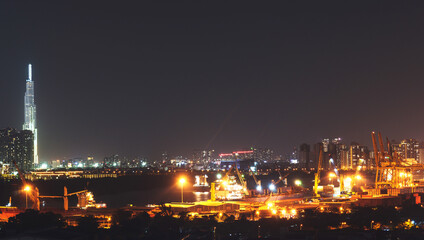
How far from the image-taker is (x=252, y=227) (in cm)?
1788

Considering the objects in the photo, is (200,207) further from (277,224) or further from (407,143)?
(407,143)

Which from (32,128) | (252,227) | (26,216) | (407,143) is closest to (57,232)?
(26,216)

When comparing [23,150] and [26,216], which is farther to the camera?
[23,150]

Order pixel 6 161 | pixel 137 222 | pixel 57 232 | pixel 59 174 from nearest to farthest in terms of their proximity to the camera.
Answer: pixel 57 232 → pixel 137 222 → pixel 59 174 → pixel 6 161

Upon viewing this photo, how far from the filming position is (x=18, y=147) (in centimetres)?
12769

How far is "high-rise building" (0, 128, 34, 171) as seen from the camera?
125 m

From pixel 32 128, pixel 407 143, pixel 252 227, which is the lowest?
pixel 252 227

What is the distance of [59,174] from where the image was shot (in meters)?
111

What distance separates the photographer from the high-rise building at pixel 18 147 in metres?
125

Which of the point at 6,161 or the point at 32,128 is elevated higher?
the point at 32,128

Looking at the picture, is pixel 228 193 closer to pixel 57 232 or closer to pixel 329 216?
pixel 329 216

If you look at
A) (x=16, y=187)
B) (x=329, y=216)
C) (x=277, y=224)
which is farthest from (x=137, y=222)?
(x=16, y=187)

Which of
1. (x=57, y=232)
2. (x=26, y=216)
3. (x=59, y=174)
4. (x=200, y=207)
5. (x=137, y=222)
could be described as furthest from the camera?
(x=59, y=174)

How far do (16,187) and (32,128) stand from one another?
6488 centimetres
